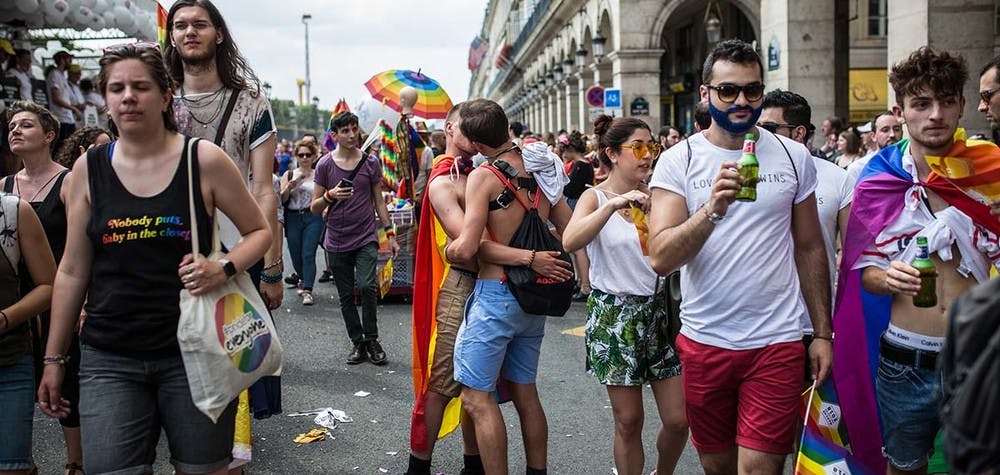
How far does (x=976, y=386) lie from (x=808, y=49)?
50.3 feet

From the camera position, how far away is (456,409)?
15.9 ft

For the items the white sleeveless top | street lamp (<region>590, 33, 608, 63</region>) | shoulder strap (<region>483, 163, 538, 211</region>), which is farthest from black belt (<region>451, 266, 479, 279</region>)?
street lamp (<region>590, 33, 608, 63</region>)

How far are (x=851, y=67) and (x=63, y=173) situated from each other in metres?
23.1

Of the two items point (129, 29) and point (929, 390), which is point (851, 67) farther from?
point (929, 390)

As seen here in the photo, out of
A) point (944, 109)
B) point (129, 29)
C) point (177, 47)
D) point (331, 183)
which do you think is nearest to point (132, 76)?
point (177, 47)

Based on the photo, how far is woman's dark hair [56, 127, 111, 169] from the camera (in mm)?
5406

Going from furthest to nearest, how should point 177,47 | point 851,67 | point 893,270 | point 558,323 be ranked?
point 851,67, point 558,323, point 177,47, point 893,270

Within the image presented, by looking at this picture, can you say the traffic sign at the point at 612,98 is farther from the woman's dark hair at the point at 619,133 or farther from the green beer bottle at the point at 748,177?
the green beer bottle at the point at 748,177

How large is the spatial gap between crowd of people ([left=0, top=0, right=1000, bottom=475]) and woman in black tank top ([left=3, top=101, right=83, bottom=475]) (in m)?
0.01

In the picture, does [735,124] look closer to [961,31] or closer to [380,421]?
[380,421]

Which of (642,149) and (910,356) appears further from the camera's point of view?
(642,149)

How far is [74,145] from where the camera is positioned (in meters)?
5.50

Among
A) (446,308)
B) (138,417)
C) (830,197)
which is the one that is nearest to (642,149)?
(830,197)

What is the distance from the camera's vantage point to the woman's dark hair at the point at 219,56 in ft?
13.2
